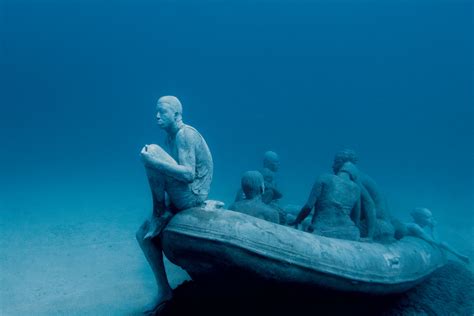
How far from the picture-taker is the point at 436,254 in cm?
498

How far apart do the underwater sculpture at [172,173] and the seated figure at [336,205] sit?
1839mm

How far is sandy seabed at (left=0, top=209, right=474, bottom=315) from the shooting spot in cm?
393

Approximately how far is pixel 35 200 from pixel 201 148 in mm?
13779

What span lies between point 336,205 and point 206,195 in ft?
6.50

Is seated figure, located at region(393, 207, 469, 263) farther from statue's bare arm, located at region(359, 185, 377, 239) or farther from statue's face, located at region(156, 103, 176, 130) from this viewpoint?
statue's face, located at region(156, 103, 176, 130)

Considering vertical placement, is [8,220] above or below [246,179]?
below

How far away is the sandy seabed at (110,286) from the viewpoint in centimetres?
393

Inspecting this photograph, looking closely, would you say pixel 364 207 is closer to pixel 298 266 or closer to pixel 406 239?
pixel 406 239

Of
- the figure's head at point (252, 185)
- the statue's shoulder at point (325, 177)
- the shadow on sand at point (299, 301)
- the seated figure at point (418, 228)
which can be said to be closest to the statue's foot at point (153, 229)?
the shadow on sand at point (299, 301)

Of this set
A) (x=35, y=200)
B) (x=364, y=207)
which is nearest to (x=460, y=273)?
(x=364, y=207)

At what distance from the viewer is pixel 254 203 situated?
448 centimetres

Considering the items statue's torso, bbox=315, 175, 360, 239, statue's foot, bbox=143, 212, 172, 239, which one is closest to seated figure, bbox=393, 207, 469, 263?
statue's torso, bbox=315, 175, 360, 239

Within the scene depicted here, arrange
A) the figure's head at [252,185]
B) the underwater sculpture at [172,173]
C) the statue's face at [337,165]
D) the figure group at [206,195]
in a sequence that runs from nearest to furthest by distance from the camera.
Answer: the underwater sculpture at [172,173] → the figure group at [206,195] → the figure's head at [252,185] → the statue's face at [337,165]

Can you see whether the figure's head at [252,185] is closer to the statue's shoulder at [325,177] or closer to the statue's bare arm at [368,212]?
the statue's shoulder at [325,177]
